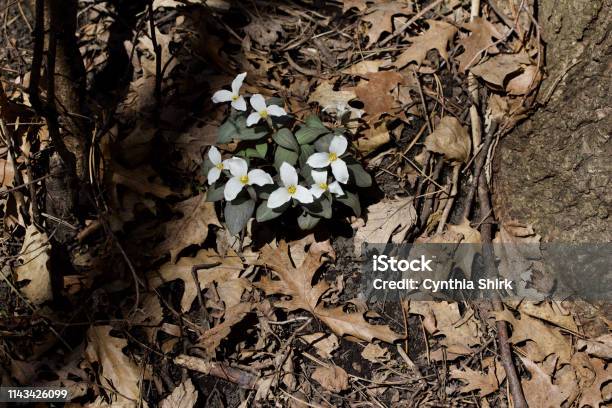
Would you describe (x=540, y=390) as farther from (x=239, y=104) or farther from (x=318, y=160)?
(x=239, y=104)

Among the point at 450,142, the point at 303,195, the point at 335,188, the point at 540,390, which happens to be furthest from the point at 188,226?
the point at 540,390

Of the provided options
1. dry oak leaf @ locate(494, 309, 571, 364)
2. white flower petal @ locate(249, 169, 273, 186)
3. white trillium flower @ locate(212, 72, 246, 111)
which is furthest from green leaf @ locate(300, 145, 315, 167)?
dry oak leaf @ locate(494, 309, 571, 364)

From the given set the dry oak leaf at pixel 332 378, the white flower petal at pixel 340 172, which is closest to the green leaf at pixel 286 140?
the white flower petal at pixel 340 172

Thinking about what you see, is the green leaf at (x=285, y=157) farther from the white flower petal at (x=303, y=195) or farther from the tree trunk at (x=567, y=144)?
the tree trunk at (x=567, y=144)

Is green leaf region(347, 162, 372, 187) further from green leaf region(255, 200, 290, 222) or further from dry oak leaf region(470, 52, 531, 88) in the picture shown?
dry oak leaf region(470, 52, 531, 88)

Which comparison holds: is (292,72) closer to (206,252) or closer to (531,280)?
(206,252)

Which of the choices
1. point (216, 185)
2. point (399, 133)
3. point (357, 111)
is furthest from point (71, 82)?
point (399, 133)
